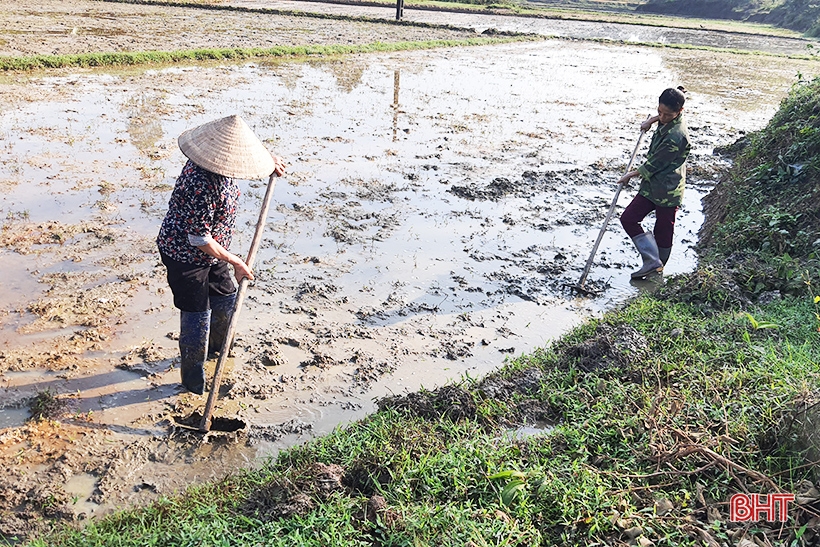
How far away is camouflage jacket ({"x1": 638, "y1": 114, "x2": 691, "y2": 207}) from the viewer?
5285mm

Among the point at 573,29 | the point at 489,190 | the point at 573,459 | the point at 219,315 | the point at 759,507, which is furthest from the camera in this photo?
the point at 573,29

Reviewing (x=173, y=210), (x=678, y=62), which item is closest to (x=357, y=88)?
(x=173, y=210)

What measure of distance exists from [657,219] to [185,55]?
12.4m

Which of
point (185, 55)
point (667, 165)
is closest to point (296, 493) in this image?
point (667, 165)

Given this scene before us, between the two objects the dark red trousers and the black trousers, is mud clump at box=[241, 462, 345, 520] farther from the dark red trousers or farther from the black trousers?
the dark red trousers

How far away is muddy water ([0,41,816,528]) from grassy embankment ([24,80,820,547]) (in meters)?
0.44

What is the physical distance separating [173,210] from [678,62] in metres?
22.6

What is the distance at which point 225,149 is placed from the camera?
325 cm

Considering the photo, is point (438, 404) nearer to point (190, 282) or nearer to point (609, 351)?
point (609, 351)

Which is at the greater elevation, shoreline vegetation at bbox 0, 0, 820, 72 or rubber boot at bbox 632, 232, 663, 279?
shoreline vegetation at bbox 0, 0, 820, 72

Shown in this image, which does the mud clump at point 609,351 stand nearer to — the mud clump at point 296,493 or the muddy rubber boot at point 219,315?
the mud clump at point 296,493

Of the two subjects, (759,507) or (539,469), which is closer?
(759,507)

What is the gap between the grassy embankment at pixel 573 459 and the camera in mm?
2559

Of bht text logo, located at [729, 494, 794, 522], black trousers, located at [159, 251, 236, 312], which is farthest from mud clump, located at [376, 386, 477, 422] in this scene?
bht text logo, located at [729, 494, 794, 522]
